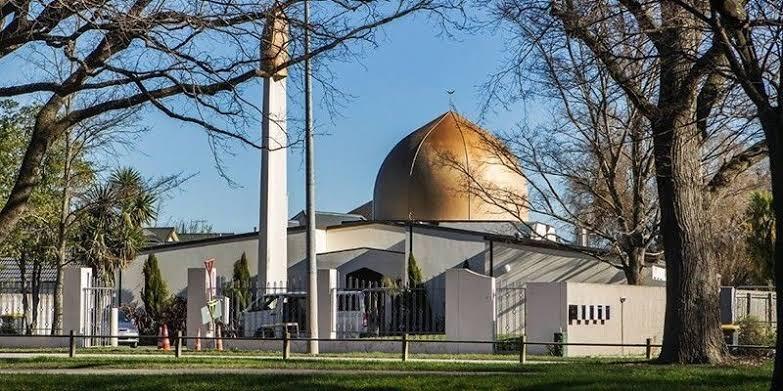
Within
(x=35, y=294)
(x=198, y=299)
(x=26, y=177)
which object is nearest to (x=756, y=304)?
(x=198, y=299)

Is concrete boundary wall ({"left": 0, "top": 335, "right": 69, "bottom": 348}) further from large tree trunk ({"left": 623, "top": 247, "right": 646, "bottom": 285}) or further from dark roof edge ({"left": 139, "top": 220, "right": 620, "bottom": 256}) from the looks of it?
dark roof edge ({"left": 139, "top": 220, "right": 620, "bottom": 256})

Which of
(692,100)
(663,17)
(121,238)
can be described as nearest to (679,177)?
(692,100)

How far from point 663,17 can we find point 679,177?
395cm

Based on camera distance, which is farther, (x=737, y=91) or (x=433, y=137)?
(x=433, y=137)

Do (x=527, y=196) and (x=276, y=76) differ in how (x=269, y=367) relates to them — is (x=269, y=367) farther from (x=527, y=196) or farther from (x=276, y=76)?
(x=527, y=196)

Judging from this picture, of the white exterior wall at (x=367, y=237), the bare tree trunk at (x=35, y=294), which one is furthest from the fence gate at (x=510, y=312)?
the white exterior wall at (x=367, y=237)

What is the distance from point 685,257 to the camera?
20.5 m

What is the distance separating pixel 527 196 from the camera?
42156 mm

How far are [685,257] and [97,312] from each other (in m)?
19.8

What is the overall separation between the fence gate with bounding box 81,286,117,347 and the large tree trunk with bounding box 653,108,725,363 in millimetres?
18549

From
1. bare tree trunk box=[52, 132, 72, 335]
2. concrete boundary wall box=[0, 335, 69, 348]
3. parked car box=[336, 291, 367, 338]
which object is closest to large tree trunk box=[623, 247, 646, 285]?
parked car box=[336, 291, 367, 338]

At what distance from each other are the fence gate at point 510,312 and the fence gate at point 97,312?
1115cm

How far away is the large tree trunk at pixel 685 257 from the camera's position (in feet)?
66.8

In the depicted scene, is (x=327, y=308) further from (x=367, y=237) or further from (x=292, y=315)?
(x=367, y=237)
